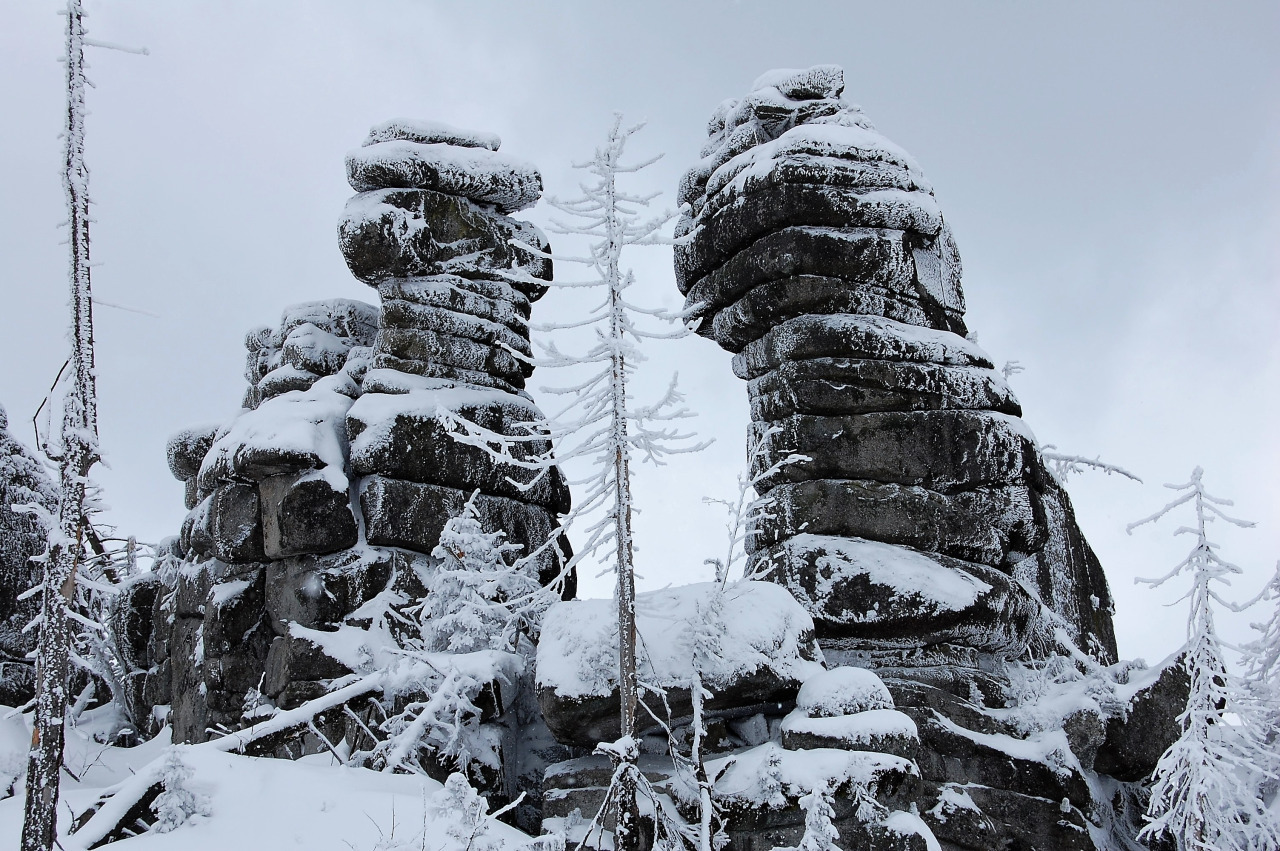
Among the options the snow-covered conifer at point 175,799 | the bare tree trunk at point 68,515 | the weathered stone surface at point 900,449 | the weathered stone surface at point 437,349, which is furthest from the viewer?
the weathered stone surface at point 437,349

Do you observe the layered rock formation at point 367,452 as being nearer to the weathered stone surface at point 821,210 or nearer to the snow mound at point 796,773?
the weathered stone surface at point 821,210

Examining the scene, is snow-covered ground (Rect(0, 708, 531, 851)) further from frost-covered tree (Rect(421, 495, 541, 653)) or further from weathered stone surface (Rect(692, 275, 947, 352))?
weathered stone surface (Rect(692, 275, 947, 352))

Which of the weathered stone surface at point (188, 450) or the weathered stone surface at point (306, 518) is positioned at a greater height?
the weathered stone surface at point (188, 450)

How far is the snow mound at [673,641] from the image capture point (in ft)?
50.4

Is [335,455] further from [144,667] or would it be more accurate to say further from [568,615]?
[144,667]

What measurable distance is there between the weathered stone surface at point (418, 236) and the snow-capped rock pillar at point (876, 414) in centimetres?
526

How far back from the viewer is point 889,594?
19016 millimetres

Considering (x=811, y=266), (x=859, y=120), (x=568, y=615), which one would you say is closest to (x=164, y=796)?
(x=568, y=615)

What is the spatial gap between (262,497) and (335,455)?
1.81 m

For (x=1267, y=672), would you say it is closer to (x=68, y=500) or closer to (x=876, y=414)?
(x=876, y=414)

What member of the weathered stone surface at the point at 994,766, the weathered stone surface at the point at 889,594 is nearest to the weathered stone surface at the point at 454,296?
the weathered stone surface at the point at 889,594

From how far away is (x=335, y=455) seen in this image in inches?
859

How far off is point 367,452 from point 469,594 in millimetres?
4915

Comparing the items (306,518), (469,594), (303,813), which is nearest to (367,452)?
(306,518)
